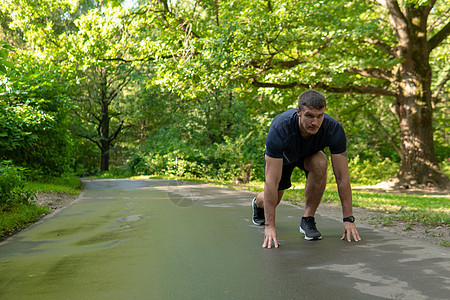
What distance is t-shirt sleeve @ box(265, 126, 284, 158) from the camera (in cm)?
395

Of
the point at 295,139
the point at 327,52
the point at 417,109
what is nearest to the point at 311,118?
the point at 295,139

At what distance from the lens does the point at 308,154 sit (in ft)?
14.4

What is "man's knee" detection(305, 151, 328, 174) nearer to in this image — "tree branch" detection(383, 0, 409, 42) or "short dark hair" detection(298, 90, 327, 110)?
"short dark hair" detection(298, 90, 327, 110)

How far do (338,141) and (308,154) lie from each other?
0.38 metres

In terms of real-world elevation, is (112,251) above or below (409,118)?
→ below

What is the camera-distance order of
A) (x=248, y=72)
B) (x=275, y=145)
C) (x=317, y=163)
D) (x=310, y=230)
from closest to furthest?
(x=275, y=145), (x=317, y=163), (x=310, y=230), (x=248, y=72)

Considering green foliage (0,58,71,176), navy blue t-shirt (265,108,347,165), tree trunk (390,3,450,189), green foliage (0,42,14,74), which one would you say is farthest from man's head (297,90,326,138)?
tree trunk (390,3,450,189)

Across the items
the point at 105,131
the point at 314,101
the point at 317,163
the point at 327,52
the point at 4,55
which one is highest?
the point at 327,52

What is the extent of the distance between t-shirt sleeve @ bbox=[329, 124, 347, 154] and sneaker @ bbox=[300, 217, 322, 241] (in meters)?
0.90

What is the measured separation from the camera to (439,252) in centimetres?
384

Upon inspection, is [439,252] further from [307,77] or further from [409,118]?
[409,118]

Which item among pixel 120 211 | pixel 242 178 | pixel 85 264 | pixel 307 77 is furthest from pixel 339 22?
pixel 85 264

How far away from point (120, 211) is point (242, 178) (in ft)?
34.5

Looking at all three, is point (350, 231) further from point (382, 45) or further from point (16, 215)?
point (382, 45)
